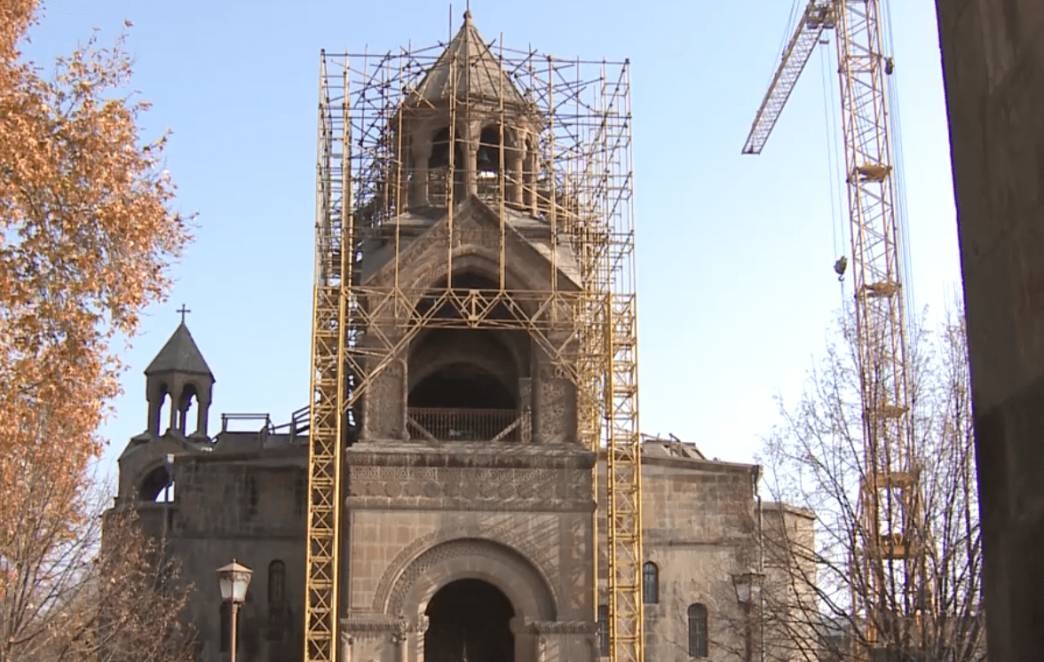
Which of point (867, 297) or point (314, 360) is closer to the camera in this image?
point (314, 360)

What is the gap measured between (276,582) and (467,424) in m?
6.53

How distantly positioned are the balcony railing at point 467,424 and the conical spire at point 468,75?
26.9 feet

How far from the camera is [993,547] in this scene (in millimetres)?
8273

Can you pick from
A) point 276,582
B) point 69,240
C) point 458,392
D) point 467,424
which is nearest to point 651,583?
point 467,424

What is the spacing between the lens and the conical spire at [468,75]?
37969 mm

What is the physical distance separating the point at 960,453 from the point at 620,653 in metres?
13.8

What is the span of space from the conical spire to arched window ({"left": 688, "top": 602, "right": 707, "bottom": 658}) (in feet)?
46.3

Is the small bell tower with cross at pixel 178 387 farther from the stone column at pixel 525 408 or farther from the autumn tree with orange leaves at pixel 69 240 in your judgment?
the autumn tree with orange leaves at pixel 69 240

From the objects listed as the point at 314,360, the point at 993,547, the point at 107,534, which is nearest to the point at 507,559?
the point at 314,360

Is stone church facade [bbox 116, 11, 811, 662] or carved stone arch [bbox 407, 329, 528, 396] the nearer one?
stone church facade [bbox 116, 11, 811, 662]

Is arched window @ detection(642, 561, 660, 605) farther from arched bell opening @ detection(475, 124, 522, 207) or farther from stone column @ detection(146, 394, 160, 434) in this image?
stone column @ detection(146, 394, 160, 434)

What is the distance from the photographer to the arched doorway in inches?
1449

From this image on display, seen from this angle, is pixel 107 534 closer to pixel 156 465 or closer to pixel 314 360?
pixel 314 360

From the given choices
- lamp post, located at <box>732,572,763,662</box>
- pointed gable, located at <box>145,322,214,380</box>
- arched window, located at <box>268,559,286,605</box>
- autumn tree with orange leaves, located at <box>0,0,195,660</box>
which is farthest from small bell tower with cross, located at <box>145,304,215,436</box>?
autumn tree with orange leaves, located at <box>0,0,195,660</box>
